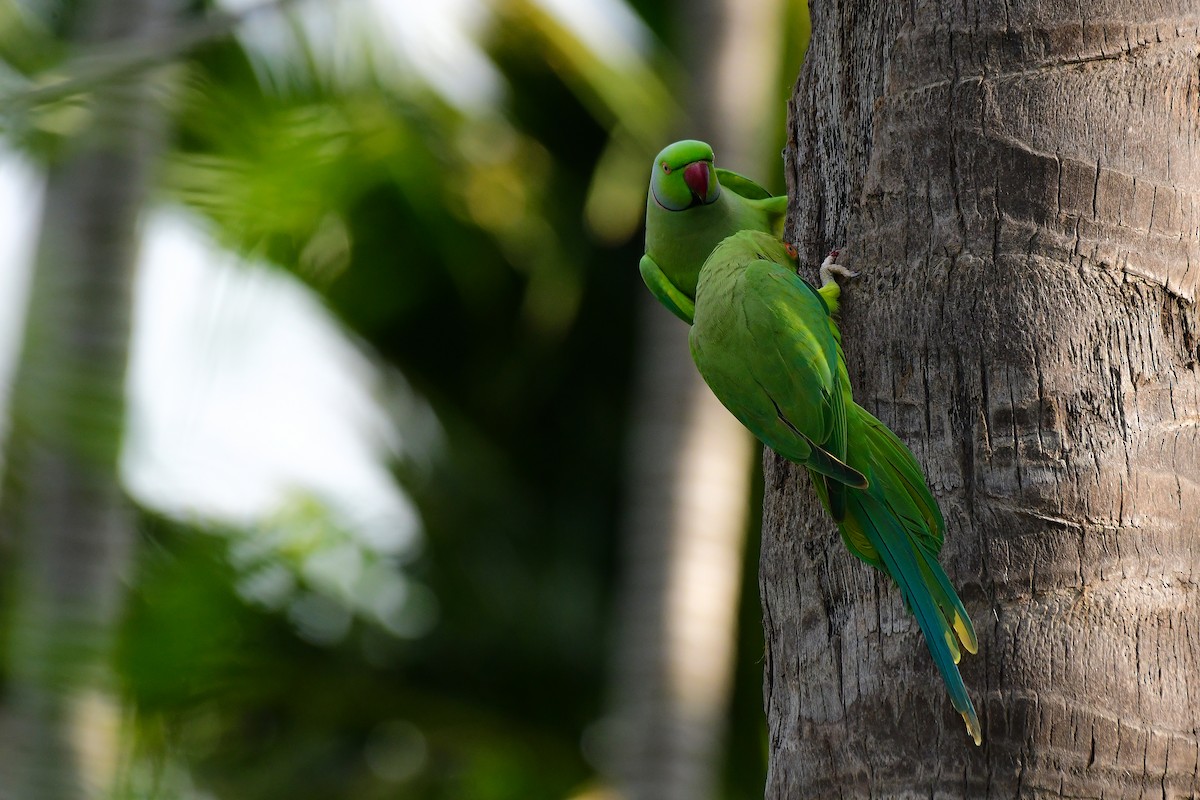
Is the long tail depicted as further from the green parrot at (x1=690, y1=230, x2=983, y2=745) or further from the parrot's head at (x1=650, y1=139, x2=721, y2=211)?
the parrot's head at (x1=650, y1=139, x2=721, y2=211)

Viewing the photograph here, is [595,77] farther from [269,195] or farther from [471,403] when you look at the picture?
[269,195]

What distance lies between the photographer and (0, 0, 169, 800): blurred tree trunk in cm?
389

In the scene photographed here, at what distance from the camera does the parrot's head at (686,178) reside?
10.3 feet

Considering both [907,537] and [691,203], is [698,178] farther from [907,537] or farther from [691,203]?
[907,537]

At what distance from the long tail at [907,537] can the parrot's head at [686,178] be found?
111cm

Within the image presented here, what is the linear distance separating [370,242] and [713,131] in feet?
12.6

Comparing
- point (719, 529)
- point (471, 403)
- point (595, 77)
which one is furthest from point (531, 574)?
point (595, 77)

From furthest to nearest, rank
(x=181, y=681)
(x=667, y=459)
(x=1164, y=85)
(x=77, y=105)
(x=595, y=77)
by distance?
(x=595, y=77) → (x=667, y=459) → (x=181, y=681) → (x=77, y=105) → (x=1164, y=85)

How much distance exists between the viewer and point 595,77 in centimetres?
779

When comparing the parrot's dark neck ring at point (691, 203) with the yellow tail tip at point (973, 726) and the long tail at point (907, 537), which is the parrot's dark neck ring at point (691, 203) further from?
the yellow tail tip at point (973, 726)

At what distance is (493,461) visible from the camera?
8.92 meters

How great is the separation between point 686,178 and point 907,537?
4.68 feet

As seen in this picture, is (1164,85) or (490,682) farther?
(490,682)

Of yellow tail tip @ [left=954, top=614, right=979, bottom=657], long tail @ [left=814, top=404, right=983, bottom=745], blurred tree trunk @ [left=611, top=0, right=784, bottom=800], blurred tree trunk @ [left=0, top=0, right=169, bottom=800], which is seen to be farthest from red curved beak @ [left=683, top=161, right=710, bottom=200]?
blurred tree trunk @ [left=611, top=0, right=784, bottom=800]
